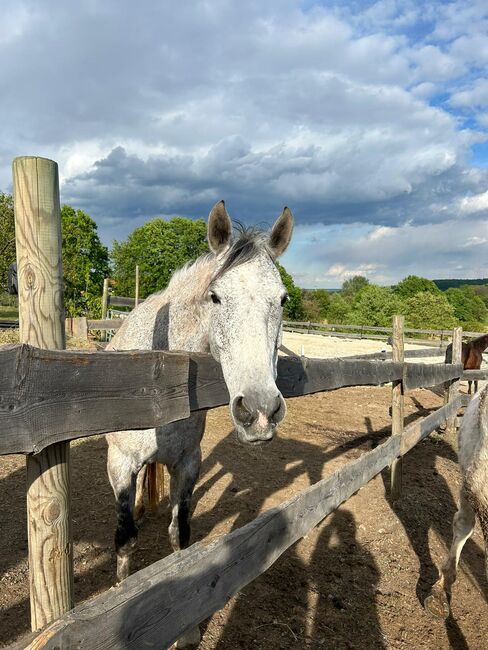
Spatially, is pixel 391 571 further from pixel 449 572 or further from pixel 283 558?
pixel 283 558

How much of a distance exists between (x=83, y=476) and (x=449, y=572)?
420 centimetres

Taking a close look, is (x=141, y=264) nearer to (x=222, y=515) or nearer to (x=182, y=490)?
(x=222, y=515)

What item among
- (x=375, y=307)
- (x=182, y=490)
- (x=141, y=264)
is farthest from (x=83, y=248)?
(x=182, y=490)

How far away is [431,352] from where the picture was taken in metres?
10.7

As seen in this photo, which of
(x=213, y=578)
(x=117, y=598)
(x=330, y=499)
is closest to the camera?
(x=117, y=598)

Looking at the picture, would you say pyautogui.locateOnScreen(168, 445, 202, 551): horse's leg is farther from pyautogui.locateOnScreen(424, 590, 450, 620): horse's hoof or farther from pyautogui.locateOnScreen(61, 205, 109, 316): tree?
pyautogui.locateOnScreen(61, 205, 109, 316): tree

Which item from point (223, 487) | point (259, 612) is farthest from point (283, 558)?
point (223, 487)

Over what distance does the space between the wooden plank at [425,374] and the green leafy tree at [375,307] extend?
35859mm

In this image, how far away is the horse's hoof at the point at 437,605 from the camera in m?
3.10

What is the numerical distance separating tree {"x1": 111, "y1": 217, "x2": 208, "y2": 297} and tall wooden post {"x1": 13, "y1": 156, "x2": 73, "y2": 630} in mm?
27232

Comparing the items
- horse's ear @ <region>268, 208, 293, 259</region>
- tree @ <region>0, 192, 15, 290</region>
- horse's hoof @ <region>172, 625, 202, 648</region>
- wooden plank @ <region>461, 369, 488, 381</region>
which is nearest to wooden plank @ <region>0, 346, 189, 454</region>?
horse's ear @ <region>268, 208, 293, 259</region>

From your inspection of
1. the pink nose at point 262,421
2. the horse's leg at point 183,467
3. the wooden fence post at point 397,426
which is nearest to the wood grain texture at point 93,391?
the pink nose at point 262,421

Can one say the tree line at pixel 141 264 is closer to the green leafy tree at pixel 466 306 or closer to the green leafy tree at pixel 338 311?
the green leafy tree at pixel 338 311

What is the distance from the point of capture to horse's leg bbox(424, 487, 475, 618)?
3.12 m
